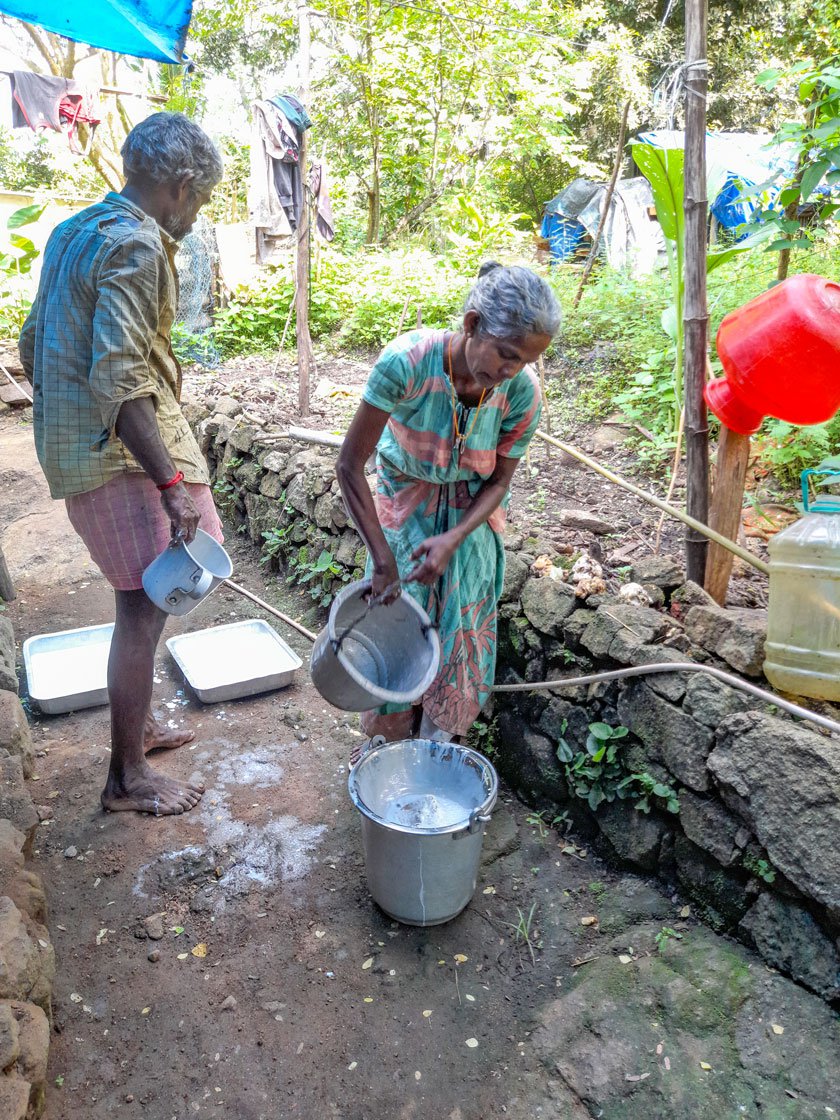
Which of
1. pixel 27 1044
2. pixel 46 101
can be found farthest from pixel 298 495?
pixel 46 101

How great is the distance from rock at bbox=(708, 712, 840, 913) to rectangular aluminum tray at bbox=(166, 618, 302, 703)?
2.02 meters

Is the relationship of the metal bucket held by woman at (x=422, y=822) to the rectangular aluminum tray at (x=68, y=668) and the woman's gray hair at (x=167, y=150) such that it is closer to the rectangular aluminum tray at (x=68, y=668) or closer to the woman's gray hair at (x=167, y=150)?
the rectangular aluminum tray at (x=68, y=668)

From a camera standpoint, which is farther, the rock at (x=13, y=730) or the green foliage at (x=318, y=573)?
the green foliage at (x=318, y=573)

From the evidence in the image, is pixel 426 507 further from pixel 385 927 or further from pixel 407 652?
pixel 385 927

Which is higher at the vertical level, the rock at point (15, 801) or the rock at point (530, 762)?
the rock at point (15, 801)

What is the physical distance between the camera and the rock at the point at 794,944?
184 cm

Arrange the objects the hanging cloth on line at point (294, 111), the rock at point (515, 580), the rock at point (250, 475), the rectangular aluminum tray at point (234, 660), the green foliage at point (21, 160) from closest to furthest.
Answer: the rock at point (515, 580) < the rectangular aluminum tray at point (234, 660) < the rock at point (250, 475) < the hanging cloth on line at point (294, 111) < the green foliage at point (21, 160)

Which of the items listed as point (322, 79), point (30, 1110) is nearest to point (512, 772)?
point (30, 1110)

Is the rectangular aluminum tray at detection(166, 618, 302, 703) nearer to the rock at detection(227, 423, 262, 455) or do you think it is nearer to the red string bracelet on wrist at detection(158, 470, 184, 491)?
the red string bracelet on wrist at detection(158, 470, 184, 491)

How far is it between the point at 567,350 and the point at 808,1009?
4.00 metres

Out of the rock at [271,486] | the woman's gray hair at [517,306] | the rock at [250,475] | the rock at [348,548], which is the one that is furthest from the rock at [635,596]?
the rock at [250,475]

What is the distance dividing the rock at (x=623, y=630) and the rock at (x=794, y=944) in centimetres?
75

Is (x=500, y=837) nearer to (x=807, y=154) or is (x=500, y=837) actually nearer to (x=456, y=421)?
(x=456, y=421)

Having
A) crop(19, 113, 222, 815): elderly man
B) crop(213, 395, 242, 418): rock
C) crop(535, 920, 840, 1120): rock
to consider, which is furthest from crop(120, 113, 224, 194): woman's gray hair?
crop(213, 395, 242, 418): rock
